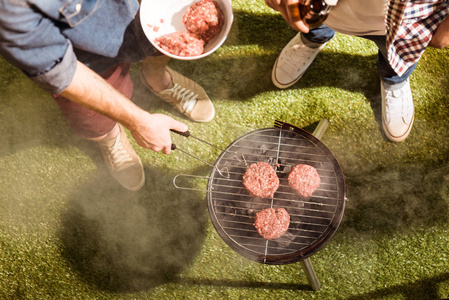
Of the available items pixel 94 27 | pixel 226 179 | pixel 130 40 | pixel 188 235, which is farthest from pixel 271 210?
pixel 94 27

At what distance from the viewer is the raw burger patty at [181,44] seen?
217cm

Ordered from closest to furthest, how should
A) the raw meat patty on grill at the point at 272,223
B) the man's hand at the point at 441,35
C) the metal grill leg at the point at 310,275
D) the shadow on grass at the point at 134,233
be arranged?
the man's hand at the point at 441,35 < the raw meat patty on grill at the point at 272,223 < the metal grill leg at the point at 310,275 < the shadow on grass at the point at 134,233

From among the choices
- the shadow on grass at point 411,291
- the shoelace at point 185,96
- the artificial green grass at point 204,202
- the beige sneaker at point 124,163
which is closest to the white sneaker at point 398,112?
the artificial green grass at point 204,202

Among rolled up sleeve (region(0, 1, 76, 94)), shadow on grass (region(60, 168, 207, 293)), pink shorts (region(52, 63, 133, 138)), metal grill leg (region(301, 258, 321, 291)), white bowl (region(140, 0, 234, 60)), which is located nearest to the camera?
rolled up sleeve (region(0, 1, 76, 94))

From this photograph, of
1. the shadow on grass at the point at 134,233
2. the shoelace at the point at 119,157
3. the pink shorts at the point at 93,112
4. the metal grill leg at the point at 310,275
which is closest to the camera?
the pink shorts at the point at 93,112

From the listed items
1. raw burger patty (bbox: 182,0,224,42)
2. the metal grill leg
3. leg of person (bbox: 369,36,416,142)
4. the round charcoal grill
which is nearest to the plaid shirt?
the round charcoal grill

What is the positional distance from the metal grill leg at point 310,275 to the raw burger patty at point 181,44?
1884 millimetres

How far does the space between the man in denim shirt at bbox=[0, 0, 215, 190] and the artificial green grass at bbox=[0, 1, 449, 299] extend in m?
0.77

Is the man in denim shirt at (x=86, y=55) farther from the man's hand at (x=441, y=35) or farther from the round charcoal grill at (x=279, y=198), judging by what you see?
the man's hand at (x=441, y=35)

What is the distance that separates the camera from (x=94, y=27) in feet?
6.38

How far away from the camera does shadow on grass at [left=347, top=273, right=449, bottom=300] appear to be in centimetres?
325

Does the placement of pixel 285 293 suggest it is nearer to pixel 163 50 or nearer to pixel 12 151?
pixel 163 50

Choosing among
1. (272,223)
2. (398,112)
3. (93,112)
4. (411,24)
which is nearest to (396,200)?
(398,112)

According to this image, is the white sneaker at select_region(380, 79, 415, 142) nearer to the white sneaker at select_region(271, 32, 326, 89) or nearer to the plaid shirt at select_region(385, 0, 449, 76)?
the white sneaker at select_region(271, 32, 326, 89)
